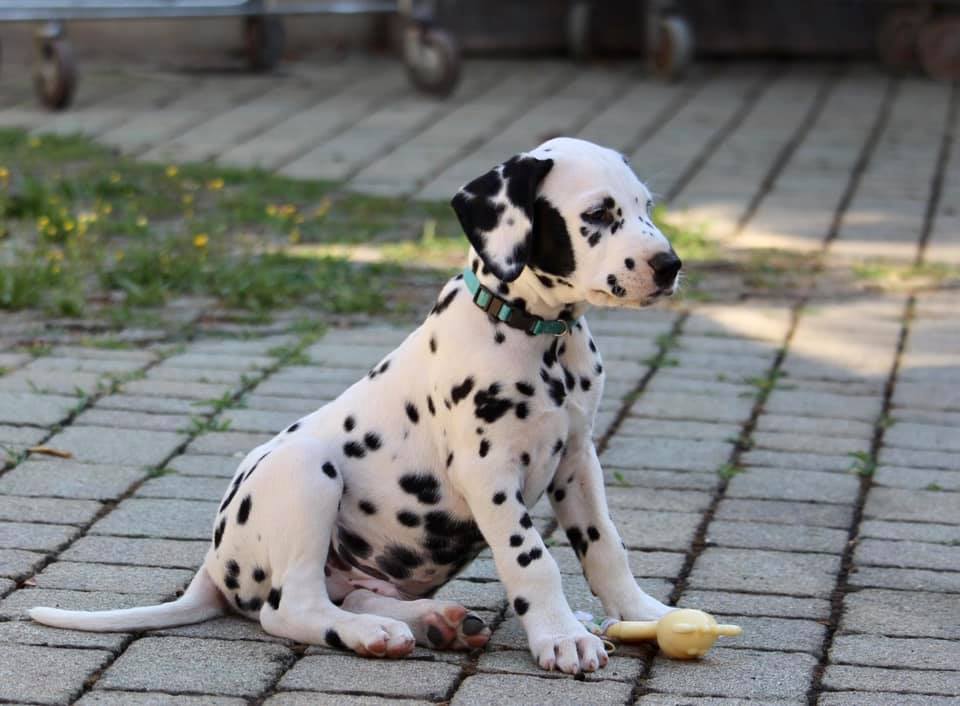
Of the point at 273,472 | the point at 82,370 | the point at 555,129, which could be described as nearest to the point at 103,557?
the point at 273,472

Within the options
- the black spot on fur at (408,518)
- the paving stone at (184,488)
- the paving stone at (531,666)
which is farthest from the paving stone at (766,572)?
the paving stone at (184,488)

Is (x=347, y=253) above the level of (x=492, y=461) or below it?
below

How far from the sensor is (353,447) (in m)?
3.82

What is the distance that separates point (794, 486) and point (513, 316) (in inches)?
62.6

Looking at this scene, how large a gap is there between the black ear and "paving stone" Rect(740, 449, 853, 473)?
179 centimetres

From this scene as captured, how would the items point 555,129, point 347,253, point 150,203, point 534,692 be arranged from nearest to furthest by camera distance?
point 534,692, point 347,253, point 150,203, point 555,129

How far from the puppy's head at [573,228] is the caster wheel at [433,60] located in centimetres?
761

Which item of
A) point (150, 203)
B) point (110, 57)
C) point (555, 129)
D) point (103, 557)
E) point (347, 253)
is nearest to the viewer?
point (103, 557)

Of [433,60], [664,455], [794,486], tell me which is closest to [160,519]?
[664,455]

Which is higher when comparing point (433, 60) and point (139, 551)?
point (139, 551)

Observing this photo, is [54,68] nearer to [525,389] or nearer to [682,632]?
[525,389]

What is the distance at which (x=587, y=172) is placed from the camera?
144 inches

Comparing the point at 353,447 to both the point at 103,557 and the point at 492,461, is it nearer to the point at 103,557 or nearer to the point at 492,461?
the point at 492,461

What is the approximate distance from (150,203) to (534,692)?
530 centimetres
